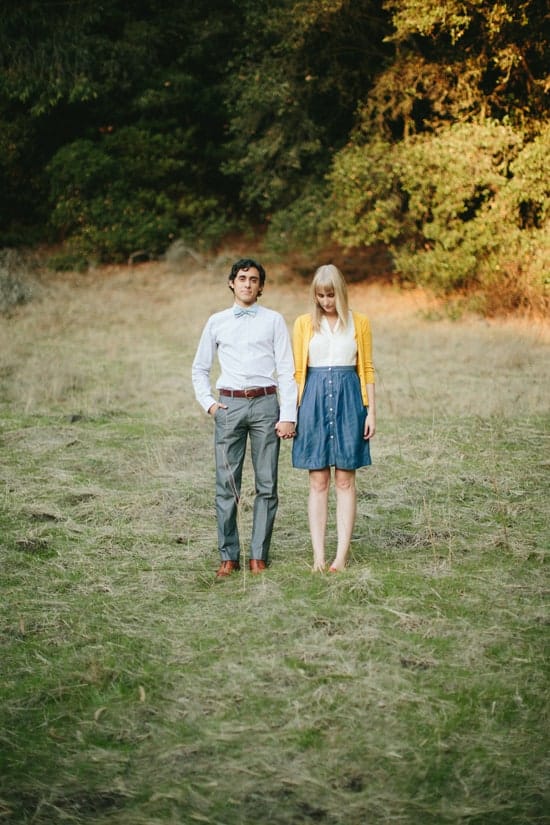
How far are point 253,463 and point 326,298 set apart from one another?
3.18 ft

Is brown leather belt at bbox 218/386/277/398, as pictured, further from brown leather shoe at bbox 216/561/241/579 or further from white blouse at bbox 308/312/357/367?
brown leather shoe at bbox 216/561/241/579

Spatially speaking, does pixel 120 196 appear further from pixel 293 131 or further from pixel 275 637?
pixel 275 637

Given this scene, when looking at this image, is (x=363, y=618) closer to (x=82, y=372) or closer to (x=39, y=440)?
(x=39, y=440)

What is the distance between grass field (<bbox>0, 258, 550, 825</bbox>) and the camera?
278 cm

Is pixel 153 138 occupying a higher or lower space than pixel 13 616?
higher

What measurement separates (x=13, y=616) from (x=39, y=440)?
3636 millimetres

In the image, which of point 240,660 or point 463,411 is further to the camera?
point 463,411

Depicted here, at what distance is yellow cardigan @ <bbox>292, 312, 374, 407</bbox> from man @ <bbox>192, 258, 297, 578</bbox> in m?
0.06

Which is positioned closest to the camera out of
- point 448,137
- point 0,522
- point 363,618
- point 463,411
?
point 363,618

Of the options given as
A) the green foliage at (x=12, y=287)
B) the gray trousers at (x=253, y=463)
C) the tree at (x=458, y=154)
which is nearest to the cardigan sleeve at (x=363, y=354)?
the gray trousers at (x=253, y=463)

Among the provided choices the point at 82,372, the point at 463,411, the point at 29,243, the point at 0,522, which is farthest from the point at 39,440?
the point at 29,243

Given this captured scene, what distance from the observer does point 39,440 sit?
759 cm

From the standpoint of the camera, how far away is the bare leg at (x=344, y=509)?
4.41 m

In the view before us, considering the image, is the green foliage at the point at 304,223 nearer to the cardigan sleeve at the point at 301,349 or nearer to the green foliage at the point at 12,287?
the green foliage at the point at 12,287
